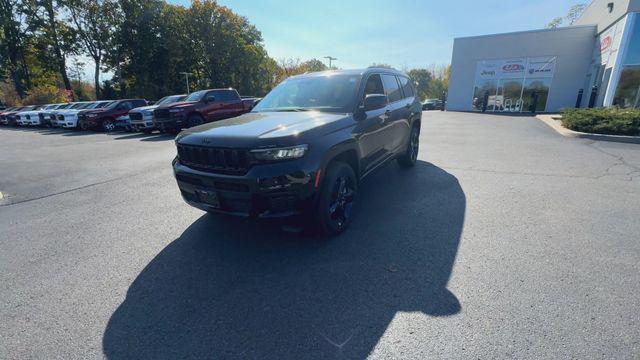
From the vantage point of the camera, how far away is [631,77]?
15891 millimetres

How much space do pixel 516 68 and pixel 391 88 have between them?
24.3 metres

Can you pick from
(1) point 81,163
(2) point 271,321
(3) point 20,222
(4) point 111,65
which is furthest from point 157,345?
(4) point 111,65

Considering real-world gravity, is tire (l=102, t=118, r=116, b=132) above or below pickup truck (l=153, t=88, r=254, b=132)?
below

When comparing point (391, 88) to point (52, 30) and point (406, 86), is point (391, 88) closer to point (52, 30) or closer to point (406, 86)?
point (406, 86)

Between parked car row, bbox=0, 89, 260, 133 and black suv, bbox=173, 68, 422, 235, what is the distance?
8300mm

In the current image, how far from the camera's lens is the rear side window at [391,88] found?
5033 mm

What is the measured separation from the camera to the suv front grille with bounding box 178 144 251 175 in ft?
9.49

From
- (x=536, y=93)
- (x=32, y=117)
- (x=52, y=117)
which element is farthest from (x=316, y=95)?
(x=32, y=117)

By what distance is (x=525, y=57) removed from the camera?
23.2 meters

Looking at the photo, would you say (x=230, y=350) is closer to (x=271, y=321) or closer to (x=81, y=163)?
(x=271, y=321)

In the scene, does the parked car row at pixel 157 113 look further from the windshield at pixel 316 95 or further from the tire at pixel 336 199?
the tire at pixel 336 199

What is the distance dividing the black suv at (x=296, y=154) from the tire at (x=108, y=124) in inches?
663

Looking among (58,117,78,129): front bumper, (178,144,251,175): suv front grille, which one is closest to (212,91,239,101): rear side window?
(58,117,78,129): front bumper

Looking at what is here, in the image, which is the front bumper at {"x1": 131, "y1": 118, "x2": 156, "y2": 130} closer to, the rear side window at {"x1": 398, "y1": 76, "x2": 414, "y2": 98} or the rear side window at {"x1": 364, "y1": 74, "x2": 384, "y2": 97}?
the rear side window at {"x1": 398, "y1": 76, "x2": 414, "y2": 98}
